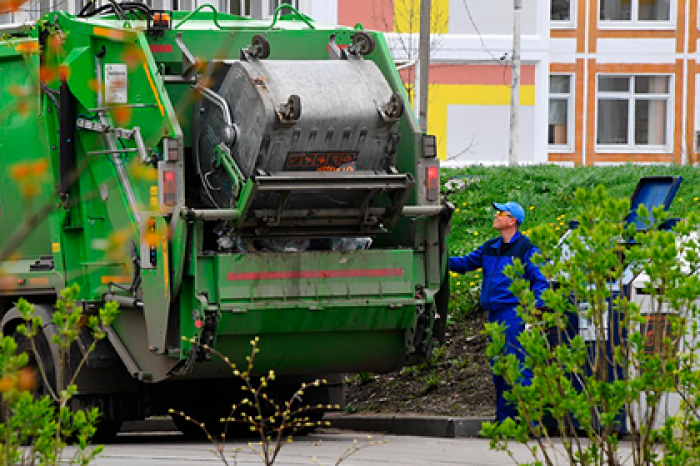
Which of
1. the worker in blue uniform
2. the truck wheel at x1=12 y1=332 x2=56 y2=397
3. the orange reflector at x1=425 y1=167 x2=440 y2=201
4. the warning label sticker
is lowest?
the truck wheel at x1=12 y1=332 x2=56 y2=397

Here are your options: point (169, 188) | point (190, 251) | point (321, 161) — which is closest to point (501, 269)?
point (321, 161)

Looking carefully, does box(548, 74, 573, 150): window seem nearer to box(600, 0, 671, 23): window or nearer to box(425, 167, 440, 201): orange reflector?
box(600, 0, 671, 23): window

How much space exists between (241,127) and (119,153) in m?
0.83

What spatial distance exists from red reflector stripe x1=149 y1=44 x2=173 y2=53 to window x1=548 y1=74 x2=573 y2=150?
28.5 m

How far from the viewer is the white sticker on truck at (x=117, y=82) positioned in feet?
33.5

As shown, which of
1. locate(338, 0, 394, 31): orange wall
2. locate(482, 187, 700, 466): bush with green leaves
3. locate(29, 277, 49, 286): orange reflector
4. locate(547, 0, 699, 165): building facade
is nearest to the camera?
locate(482, 187, 700, 466): bush with green leaves

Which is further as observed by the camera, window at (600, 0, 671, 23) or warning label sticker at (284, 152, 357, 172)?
window at (600, 0, 671, 23)

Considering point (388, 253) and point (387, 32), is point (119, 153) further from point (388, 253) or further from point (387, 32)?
point (387, 32)

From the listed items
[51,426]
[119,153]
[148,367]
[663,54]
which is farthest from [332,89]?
[663,54]

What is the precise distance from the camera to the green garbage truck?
970 cm

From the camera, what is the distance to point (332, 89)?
390 inches

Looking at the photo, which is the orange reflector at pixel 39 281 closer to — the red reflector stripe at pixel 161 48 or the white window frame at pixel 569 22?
the red reflector stripe at pixel 161 48

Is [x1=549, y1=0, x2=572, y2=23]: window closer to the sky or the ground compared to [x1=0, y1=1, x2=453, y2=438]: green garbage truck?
closer to the sky

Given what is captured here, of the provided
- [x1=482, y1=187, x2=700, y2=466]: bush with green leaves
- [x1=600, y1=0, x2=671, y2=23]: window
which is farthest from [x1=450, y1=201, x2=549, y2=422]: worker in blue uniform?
[x1=600, y1=0, x2=671, y2=23]: window
